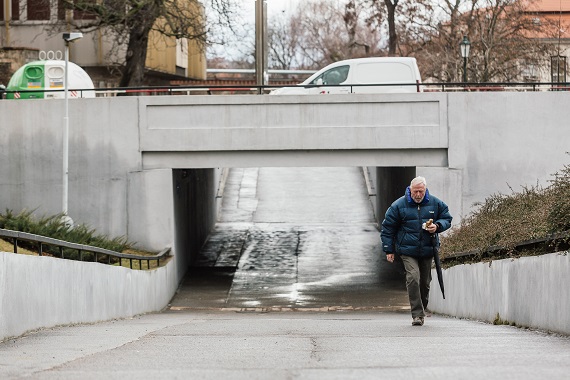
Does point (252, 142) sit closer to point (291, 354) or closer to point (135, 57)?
point (135, 57)

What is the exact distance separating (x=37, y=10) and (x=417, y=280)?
3283 centimetres

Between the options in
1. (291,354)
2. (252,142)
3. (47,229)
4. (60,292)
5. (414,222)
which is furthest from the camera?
(252,142)

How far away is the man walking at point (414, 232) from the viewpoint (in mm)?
13109

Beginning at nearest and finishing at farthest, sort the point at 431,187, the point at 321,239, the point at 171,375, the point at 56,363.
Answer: the point at 171,375
the point at 56,363
the point at 431,187
the point at 321,239

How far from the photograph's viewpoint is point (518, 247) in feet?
45.5

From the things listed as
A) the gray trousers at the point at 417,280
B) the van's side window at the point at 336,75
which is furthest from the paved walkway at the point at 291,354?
the van's side window at the point at 336,75

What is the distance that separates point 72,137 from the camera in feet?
93.6

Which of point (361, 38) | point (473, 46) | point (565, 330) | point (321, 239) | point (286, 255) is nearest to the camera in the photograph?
point (565, 330)

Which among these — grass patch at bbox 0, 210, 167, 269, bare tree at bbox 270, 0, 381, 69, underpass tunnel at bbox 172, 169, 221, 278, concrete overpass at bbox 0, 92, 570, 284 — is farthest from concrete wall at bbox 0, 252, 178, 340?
bare tree at bbox 270, 0, 381, 69

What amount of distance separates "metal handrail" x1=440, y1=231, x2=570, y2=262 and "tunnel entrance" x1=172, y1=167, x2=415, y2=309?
765 cm

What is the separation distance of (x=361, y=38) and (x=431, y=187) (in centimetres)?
5523

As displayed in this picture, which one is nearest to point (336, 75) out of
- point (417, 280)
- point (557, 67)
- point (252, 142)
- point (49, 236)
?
point (252, 142)

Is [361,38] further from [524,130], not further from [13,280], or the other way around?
[13,280]

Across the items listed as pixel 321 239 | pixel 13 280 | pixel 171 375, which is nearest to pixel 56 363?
pixel 171 375
